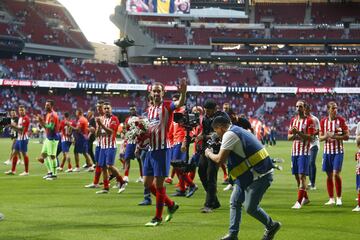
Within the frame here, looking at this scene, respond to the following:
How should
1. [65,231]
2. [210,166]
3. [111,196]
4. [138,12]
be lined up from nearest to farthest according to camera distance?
[65,231]
[210,166]
[111,196]
[138,12]

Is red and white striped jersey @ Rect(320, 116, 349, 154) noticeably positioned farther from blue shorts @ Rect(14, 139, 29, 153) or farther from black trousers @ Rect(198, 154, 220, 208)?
blue shorts @ Rect(14, 139, 29, 153)

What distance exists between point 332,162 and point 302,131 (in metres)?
0.89

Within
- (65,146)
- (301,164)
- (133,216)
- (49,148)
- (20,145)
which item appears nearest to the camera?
(133,216)

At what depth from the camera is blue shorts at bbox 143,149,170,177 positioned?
994cm

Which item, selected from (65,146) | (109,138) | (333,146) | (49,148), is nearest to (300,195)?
(333,146)

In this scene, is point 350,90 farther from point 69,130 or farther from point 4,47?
point 69,130

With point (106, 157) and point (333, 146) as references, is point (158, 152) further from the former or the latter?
point (106, 157)

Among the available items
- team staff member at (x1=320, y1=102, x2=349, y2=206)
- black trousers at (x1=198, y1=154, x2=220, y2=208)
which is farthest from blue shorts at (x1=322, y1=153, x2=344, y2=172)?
black trousers at (x1=198, y1=154, x2=220, y2=208)

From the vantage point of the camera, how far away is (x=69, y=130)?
2219cm

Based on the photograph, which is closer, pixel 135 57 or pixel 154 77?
pixel 154 77

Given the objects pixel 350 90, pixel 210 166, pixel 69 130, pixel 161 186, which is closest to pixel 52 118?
pixel 69 130

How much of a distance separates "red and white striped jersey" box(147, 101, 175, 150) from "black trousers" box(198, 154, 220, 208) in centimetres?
199

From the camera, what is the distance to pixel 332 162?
42.1 feet

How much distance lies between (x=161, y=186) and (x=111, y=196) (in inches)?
179
